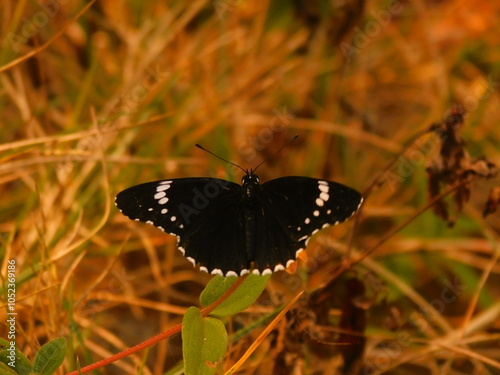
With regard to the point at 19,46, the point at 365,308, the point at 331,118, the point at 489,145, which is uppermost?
the point at 19,46

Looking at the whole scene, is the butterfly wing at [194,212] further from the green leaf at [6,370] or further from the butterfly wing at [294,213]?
the green leaf at [6,370]

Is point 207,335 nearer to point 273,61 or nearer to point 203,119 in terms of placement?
point 203,119

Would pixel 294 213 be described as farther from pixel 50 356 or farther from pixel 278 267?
pixel 50 356

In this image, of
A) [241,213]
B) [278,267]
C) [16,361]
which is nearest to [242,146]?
[241,213]

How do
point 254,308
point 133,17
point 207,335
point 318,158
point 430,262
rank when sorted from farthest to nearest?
point 133,17
point 318,158
point 430,262
point 254,308
point 207,335

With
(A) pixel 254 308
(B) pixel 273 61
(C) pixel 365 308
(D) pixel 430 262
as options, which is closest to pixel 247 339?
(A) pixel 254 308

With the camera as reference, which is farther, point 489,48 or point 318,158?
point 489,48

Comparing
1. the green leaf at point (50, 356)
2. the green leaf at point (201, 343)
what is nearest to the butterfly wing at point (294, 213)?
the green leaf at point (201, 343)
